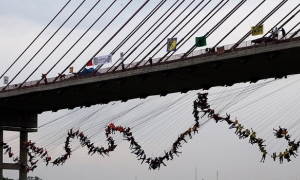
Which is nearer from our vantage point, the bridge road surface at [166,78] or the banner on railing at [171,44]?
the bridge road surface at [166,78]

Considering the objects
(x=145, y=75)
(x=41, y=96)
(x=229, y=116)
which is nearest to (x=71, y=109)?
(x=41, y=96)

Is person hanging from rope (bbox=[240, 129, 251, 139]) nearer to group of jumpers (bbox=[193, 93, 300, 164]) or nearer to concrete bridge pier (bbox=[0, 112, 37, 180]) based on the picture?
group of jumpers (bbox=[193, 93, 300, 164])

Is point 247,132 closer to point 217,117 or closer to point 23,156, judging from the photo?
point 217,117

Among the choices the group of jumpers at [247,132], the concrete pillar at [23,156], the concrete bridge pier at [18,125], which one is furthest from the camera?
the concrete bridge pier at [18,125]

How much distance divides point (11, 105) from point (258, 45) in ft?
131

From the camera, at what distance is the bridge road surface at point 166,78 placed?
74.8 meters

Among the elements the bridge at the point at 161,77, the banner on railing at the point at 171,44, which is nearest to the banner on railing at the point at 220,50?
the bridge at the point at 161,77

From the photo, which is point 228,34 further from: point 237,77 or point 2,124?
point 2,124

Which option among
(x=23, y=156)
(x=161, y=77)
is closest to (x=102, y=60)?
(x=161, y=77)

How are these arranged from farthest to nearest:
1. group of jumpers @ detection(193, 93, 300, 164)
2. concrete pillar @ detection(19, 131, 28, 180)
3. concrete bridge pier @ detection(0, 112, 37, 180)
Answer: concrete bridge pier @ detection(0, 112, 37, 180), concrete pillar @ detection(19, 131, 28, 180), group of jumpers @ detection(193, 93, 300, 164)

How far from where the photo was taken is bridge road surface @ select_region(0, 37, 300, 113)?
74.8 meters

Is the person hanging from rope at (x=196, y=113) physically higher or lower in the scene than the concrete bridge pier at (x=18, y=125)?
lower

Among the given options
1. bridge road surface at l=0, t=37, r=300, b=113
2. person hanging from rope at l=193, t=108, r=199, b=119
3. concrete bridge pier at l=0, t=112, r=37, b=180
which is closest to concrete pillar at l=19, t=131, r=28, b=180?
concrete bridge pier at l=0, t=112, r=37, b=180

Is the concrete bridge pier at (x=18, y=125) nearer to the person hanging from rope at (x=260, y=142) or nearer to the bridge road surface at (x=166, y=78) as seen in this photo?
the bridge road surface at (x=166, y=78)
